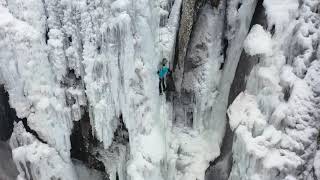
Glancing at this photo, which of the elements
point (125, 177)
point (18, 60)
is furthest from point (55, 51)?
point (125, 177)

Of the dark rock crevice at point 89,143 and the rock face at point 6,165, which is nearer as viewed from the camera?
the dark rock crevice at point 89,143

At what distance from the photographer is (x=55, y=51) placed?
20.3ft

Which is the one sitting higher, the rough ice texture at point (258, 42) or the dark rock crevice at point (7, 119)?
the rough ice texture at point (258, 42)

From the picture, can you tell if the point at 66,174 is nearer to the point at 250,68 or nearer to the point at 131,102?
the point at 131,102

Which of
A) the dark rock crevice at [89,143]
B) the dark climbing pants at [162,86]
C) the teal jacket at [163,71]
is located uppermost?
the teal jacket at [163,71]

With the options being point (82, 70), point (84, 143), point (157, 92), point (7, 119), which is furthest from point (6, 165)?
point (157, 92)

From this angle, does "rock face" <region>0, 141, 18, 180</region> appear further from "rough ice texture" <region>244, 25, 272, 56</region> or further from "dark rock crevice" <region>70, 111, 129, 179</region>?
"rough ice texture" <region>244, 25, 272, 56</region>

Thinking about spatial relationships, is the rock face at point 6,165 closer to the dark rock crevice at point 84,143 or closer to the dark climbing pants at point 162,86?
the dark rock crevice at point 84,143

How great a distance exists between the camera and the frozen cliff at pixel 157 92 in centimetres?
521

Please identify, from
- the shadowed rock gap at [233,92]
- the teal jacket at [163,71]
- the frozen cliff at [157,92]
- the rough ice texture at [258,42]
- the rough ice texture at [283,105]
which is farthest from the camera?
the teal jacket at [163,71]

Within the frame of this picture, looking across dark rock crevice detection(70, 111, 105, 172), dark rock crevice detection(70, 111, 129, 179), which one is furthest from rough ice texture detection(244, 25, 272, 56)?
dark rock crevice detection(70, 111, 105, 172)

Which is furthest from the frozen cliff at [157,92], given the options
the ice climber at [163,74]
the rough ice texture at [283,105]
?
the ice climber at [163,74]

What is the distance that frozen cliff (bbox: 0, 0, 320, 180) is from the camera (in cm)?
521

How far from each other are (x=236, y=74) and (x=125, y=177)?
238cm
